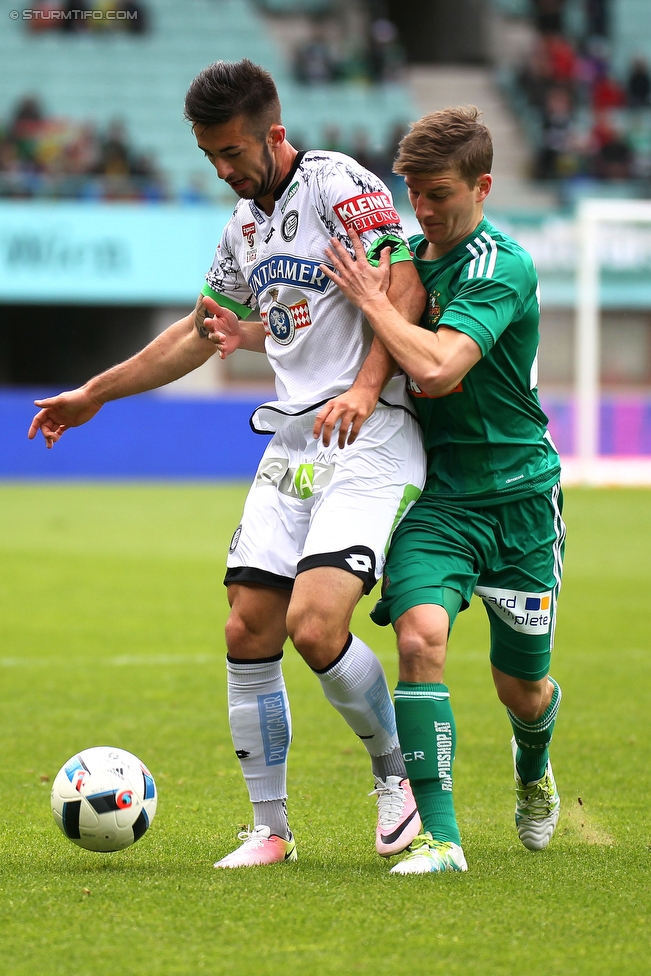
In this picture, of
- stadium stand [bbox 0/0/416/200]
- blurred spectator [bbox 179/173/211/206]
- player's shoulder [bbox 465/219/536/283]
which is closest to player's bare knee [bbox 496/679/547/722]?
player's shoulder [bbox 465/219/536/283]

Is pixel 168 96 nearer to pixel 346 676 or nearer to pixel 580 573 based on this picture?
pixel 580 573

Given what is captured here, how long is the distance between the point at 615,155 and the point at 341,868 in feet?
82.6

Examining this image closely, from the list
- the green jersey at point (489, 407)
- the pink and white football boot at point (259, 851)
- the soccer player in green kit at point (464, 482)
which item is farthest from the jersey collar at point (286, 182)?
the pink and white football boot at point (259, 851)

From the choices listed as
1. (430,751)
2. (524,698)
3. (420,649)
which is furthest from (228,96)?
(524,698)

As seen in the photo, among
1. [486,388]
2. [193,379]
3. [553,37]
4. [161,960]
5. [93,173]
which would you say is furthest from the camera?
[553,37]

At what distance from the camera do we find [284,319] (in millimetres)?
4094

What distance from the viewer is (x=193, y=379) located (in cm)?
2586

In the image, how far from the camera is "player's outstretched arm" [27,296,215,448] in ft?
14.7

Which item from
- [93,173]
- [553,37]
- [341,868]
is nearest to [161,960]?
[341,868]

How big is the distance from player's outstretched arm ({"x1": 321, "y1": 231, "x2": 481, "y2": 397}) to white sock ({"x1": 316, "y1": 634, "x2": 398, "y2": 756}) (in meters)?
0.78

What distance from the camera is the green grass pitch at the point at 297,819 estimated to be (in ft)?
9.90

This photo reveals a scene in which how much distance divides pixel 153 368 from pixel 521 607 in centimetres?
145

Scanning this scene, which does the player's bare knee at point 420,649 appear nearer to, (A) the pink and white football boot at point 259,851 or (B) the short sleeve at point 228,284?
(A) the pink and white football boot at point 259,851

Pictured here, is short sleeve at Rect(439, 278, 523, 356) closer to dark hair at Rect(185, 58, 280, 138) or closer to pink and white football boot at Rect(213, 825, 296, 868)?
dark hair at Rect(185, 58, 280, 138)
